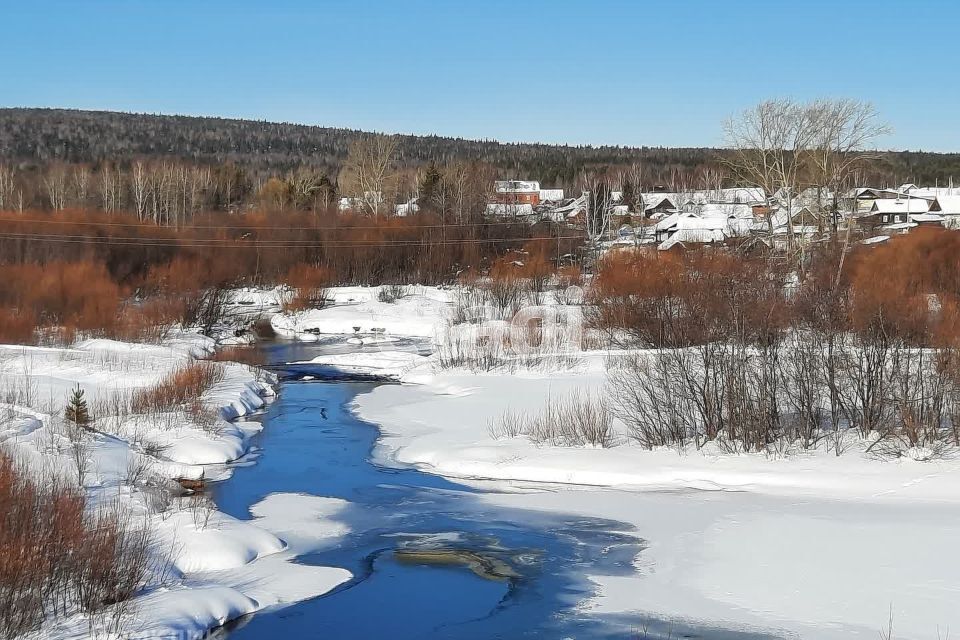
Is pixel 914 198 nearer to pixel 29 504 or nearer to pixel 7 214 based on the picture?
pixel 7 214

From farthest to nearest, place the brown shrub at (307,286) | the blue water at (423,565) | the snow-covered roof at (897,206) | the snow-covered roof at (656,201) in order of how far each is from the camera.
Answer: the snow-covered roof at (656,201), the snow-covered roof at (897,206), the brown shrub at (307,286), the blue water at (423,565)

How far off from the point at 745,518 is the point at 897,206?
86.2 meters

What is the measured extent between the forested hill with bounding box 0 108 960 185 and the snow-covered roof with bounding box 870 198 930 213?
36030mm

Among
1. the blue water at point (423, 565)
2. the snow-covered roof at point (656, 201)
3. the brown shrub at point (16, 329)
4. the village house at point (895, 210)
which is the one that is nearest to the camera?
the blue water at point (423, 565)

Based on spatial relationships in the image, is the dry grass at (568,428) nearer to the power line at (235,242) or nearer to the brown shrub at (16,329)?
the brown shrub at (16,329)

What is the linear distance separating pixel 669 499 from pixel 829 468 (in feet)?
9.10

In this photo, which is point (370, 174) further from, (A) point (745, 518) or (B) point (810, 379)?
(A) point (745, 518)

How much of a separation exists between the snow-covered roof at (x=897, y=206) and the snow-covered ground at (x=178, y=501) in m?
79.3

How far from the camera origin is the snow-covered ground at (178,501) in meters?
9.56

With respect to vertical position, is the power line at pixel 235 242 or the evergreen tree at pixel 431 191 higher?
the evergreen tree at pixel 431 191

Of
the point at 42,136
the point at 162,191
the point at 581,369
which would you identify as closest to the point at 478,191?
the point at 162,191

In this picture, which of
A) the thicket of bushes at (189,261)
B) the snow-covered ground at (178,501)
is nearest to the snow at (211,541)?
the snow-covered ground at (178,501)

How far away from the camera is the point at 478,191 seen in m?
81.9

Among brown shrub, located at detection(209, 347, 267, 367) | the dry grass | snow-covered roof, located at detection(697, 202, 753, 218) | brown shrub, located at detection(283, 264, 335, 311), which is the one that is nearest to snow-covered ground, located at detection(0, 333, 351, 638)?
the dry grass
